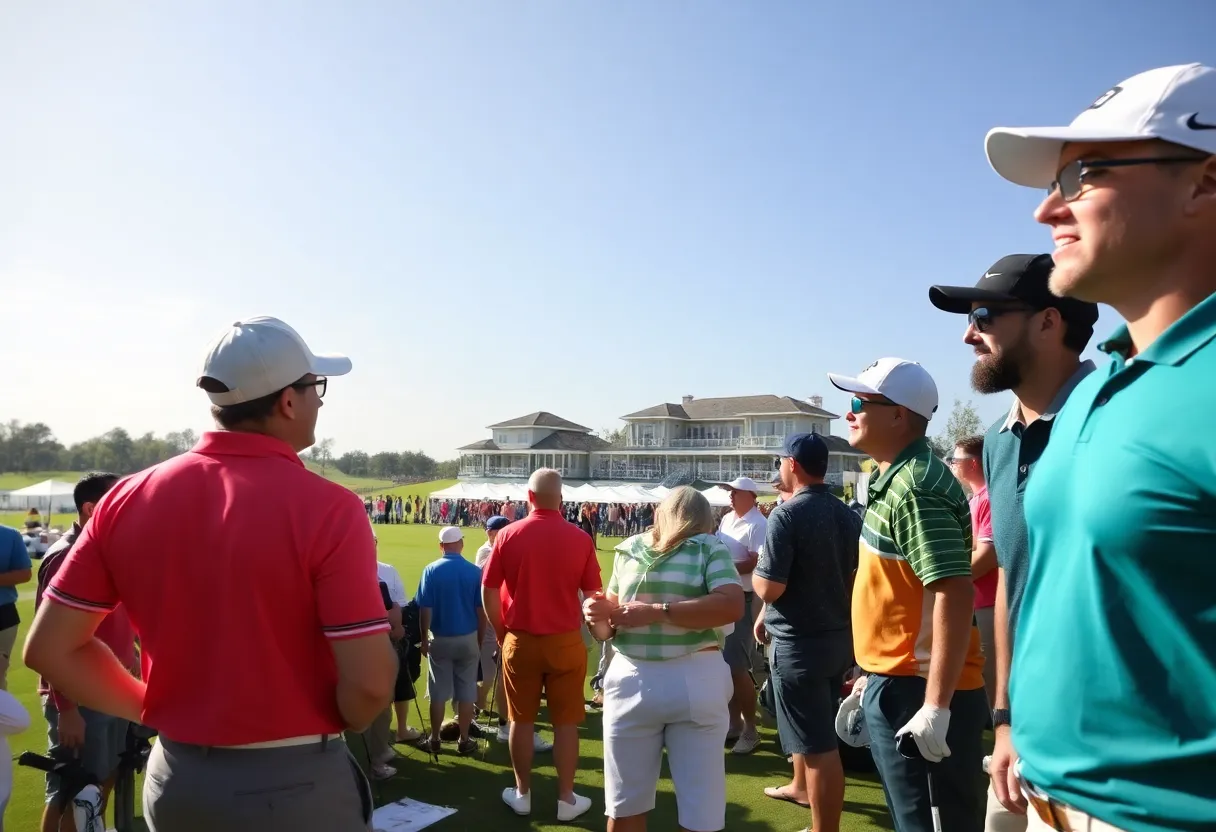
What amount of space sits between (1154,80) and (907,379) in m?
2.26

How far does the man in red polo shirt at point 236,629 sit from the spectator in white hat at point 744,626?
4.49 meters

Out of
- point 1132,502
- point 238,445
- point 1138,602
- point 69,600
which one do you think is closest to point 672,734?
point 238,445

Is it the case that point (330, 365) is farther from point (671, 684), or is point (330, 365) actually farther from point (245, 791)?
point (671, 684)

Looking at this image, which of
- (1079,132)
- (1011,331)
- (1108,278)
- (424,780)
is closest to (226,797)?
(1108,278)

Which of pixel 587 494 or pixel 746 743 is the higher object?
pixel 587 494

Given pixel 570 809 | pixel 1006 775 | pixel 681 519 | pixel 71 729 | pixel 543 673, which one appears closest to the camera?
pixel 1006 775

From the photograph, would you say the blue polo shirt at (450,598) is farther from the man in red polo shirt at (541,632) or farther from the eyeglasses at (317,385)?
the eyeglasses at (317,385)

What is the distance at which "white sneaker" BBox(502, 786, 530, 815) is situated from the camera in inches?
214

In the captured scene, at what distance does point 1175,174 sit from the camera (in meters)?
1.51

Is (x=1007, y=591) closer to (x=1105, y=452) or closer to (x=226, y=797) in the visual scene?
(x=1105, y=452)

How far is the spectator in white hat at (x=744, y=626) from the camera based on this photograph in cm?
696

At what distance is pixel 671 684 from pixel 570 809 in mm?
2185

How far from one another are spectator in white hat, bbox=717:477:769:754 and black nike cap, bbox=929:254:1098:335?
11.6 ft

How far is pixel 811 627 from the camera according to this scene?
464cm
